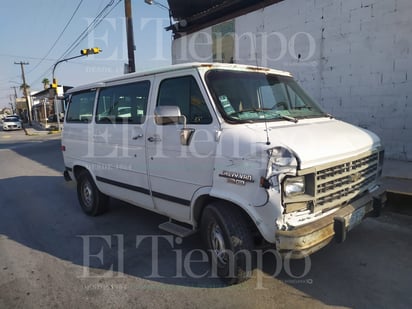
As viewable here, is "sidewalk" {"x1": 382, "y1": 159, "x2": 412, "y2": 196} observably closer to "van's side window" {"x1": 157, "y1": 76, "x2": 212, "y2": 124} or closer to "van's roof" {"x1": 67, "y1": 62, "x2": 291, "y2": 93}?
"van's roof" {"x1": 67, "y1": 62, "x2": 291, "y2": 93}

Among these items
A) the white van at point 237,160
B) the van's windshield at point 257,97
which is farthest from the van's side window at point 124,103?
the van's windshield at point 257,97

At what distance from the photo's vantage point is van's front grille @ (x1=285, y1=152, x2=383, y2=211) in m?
2.81

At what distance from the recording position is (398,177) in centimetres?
582

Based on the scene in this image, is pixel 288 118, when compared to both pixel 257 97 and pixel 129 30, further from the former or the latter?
pixel 129 30

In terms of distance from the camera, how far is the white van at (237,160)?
2.78 meters

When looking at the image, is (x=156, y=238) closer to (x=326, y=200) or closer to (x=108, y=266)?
(x=108, y=266)

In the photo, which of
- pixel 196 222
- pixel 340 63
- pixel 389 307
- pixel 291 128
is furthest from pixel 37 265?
pixel 340 63

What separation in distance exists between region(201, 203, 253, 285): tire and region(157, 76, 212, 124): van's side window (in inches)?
37.4

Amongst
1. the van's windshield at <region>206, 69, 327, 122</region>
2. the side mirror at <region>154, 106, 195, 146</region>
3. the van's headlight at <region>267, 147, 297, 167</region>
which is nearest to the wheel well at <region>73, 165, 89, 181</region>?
the side mirror at <region>154, 106, 195, 146</region>

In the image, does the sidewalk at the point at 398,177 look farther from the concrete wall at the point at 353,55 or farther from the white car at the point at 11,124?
the white car at the point at 11,124

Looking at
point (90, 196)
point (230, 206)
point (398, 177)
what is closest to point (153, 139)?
point (230, 206)

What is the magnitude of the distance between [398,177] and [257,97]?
376 centimetres

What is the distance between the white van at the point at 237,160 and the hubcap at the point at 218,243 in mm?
11

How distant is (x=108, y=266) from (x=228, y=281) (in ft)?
4.86
